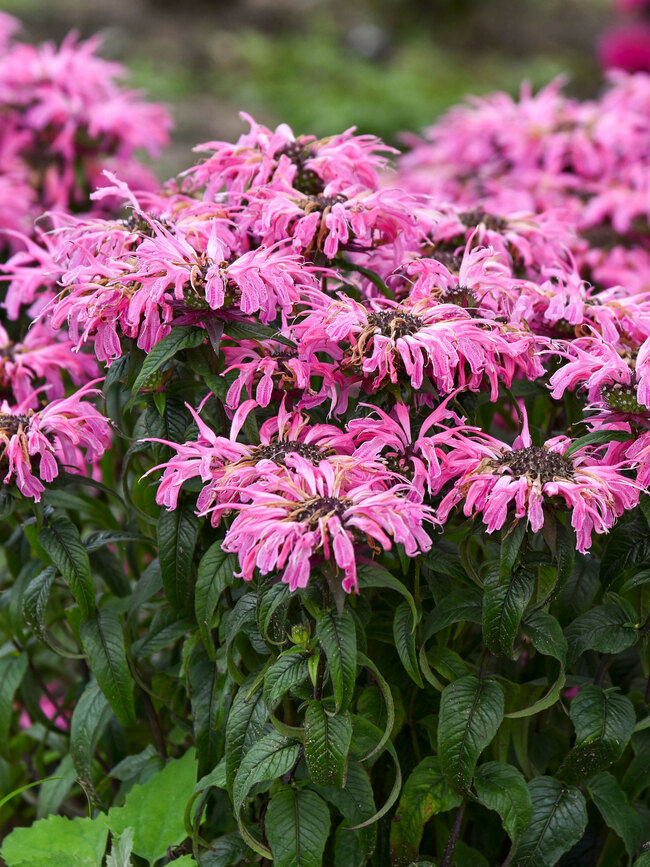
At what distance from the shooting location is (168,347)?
1.05 m

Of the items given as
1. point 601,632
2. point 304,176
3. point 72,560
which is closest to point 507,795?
point 601,632

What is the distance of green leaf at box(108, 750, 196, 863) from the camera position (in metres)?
1.24

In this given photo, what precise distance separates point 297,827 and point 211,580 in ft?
0.91

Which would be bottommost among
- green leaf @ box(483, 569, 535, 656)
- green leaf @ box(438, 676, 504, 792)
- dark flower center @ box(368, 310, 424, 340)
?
green leaf @ box(438, 676, 504, 792)

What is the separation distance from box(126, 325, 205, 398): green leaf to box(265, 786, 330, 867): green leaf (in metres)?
0.47

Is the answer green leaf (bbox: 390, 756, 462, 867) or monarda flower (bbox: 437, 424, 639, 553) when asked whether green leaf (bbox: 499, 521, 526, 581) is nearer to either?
monarda flower (bbox: 437, 424, 639, 553)

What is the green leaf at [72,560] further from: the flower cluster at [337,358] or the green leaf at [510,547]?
the green leaf at [510,547]

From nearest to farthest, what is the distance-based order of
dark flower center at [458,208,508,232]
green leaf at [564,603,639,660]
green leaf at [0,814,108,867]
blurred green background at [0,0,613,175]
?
green leaf at [564,603,639,660], green leaf at [0,814,108,867], dark flower center at [458,208,508,232], blurred green background at [0,0,613,175]

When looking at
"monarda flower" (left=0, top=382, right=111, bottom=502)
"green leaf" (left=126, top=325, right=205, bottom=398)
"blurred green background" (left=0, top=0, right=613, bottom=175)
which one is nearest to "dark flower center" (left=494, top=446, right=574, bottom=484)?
"green leaf" (left=126, top=325, right=205, bottom=398)

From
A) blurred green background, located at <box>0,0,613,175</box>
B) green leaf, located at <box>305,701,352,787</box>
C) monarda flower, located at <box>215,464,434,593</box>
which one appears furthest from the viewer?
blurred green background, located at <box>0,0,613,175</box>

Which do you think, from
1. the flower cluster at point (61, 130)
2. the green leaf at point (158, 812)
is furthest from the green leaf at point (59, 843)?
the flower cluster at point (61, 130)

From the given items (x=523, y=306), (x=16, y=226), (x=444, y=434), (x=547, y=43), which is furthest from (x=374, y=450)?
(x=547, y=43)

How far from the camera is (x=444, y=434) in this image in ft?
3.49

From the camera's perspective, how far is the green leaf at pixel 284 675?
0.99 m
